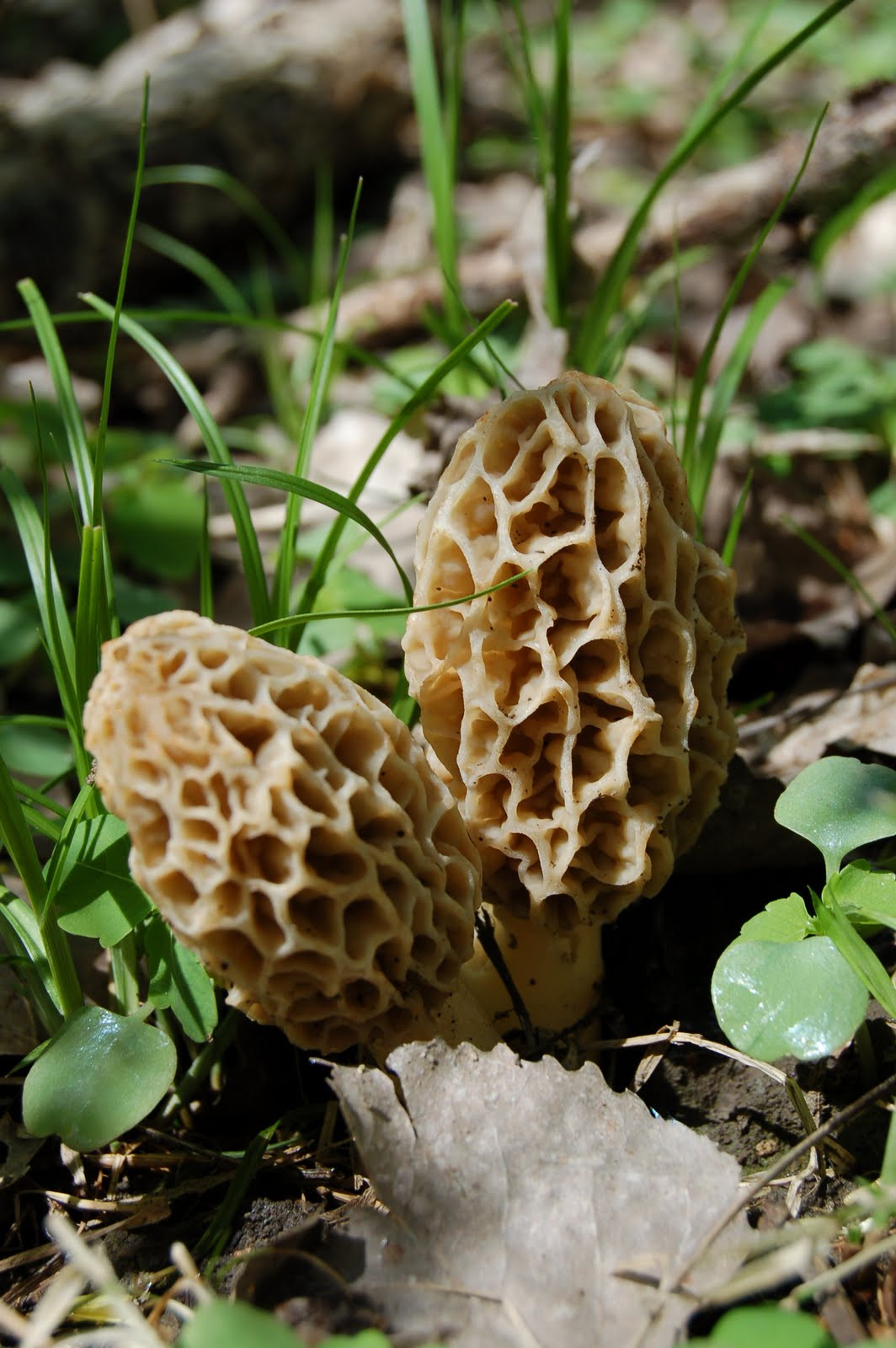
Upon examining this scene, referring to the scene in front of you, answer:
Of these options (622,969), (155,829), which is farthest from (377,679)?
(155,829)

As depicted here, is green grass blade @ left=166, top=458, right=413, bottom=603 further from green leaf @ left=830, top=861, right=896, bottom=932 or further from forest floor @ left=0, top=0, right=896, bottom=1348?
green leaf @ left=830, top=861, right=896, bottom=932

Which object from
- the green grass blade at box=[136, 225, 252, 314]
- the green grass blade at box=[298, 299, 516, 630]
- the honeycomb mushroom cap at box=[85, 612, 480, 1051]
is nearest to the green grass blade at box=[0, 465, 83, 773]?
the honeycomb mushroom cap at box=[85, 612, 480, 1051]

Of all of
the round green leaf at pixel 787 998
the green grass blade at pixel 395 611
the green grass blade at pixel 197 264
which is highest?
the green grass blade at pixel 197 264

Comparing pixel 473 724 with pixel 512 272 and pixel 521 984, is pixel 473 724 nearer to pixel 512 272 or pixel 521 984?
pixel 521 984

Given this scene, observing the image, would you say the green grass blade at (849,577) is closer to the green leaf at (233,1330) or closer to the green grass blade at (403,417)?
the green grass blade at (403,417)

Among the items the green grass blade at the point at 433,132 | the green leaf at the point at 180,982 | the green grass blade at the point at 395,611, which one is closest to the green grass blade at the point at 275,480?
the green grass blade at the point at 395,611
